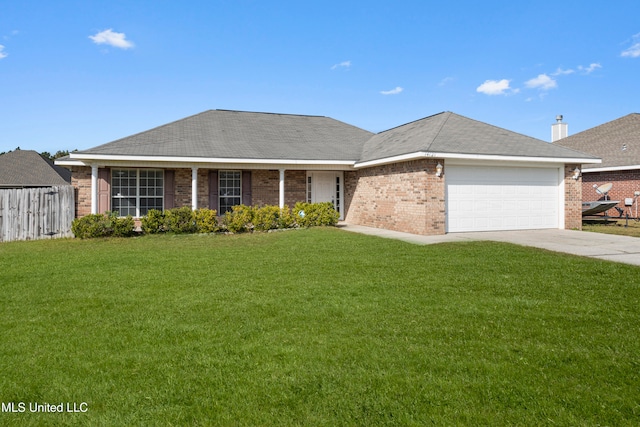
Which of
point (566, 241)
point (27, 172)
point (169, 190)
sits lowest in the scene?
point (566, 241)

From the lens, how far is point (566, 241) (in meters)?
11.1

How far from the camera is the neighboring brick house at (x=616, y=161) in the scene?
1970 cm

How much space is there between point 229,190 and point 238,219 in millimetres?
2785

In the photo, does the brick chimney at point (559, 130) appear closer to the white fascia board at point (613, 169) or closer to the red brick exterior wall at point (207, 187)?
the white fascia board at point (613, 169)

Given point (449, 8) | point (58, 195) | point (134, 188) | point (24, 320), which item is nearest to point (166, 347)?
point (24, 320)

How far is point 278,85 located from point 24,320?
17.5 metres

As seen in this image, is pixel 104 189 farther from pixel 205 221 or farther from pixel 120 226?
pixel 205 221

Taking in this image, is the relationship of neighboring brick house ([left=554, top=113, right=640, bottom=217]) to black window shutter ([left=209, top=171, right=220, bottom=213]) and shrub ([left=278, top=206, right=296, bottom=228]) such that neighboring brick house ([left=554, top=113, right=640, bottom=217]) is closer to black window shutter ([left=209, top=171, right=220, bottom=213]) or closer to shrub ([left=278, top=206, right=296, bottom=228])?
shrub ([left=278, top=206, right=296, bottom=228])

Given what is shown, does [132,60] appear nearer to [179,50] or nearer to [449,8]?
[179,50]

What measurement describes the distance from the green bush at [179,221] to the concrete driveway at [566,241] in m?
6.60

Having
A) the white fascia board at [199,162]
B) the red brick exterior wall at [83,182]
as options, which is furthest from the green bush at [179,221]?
the red brick exterior wall at [83,182]

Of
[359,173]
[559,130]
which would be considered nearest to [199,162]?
[359,173]

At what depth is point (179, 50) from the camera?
15906 millimetres

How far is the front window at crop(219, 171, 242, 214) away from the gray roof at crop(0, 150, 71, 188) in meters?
15.3
